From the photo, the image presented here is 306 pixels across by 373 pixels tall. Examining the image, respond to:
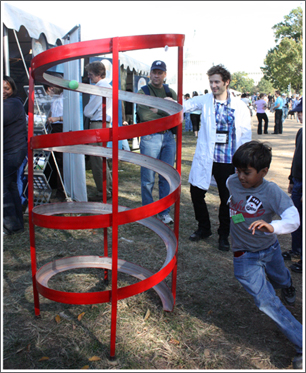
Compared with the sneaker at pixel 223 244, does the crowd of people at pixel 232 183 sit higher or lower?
higher

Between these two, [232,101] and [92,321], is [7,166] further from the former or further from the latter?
[232,101]

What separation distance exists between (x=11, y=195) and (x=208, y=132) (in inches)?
99.5

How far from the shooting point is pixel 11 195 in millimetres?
4230

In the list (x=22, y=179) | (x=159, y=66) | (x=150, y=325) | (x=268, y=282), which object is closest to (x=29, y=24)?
(x=22, y=179)

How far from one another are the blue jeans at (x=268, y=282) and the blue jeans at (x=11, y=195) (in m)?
2.96

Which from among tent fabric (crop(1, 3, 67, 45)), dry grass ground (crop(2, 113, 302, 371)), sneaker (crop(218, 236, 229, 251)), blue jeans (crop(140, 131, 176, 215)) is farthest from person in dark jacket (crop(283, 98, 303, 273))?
tent fabric (crop(1, 3, 67, 45))

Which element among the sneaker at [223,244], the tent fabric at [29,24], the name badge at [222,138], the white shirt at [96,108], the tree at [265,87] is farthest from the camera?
the tree at [265,87]

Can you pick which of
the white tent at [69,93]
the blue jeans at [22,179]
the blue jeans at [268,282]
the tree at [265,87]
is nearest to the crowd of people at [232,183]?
the blue jeans at [268,282]

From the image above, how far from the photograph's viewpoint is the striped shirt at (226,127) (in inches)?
144

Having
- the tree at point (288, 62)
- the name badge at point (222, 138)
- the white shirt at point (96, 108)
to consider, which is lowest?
the name badge at point (222, 138)

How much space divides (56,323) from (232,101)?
2746mm

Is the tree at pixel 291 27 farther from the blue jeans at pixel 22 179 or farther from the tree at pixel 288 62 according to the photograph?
the blue jeans at pixel 22 179

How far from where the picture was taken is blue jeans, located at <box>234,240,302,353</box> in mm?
2047

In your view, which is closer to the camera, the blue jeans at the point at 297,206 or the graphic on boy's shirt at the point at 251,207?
the graphic on boy's shirt at the point at 251,207
